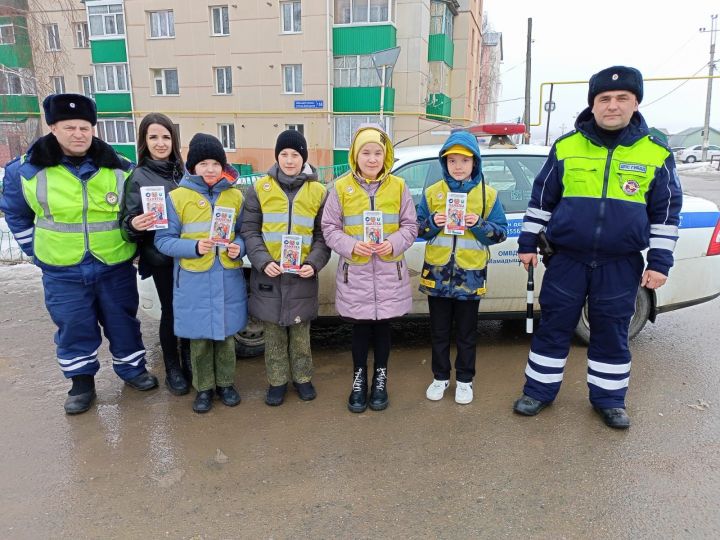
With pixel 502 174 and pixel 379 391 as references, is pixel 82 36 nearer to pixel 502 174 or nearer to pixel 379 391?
pixel 502 174

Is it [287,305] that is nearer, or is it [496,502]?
[496,502]

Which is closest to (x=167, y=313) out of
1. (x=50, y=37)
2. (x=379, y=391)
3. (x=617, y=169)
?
(x=379, y=391)

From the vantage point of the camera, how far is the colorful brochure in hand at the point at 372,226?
3123mm

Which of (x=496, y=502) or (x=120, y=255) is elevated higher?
(x=120, y=255)

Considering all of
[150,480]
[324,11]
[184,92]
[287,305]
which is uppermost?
[324,11]

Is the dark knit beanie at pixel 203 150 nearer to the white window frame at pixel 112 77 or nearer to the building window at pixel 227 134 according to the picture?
the building window at pixel 227 134

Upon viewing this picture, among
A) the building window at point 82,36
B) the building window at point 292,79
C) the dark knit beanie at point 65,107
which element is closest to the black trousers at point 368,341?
the dark knit beanie at point 65,107

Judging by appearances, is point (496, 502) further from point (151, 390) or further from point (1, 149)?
point (1, 149)

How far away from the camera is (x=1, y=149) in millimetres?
19625

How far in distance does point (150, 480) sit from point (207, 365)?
0.90m

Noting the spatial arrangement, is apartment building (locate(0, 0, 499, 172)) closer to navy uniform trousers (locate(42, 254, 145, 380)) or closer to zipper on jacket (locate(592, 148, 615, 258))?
navy uniform trousers (locate(42, 254, 145, 380))

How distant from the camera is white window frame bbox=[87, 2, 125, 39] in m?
24.9

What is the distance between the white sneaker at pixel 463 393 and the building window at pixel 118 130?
86.1 ft

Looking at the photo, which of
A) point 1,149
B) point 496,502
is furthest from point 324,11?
point 496,502
